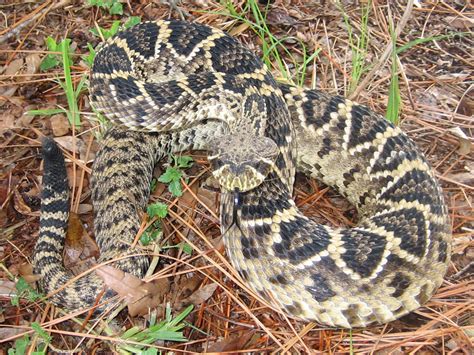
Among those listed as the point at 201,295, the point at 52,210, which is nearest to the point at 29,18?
the point at 52,210

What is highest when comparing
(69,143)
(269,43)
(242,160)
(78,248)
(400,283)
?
(242,160)

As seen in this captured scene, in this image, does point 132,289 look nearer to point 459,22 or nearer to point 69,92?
point 69,92

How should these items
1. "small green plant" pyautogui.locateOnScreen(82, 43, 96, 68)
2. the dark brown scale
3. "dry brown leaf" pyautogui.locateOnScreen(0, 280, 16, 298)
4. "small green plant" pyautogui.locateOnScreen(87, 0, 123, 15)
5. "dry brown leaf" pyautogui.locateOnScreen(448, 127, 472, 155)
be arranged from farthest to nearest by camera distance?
"small green plant" pyautogui.locateOnScreen(87, 0, 123, 15)
"small green plant" pyautogui.locateOnScreen(82, 43, 96, 68)
"dry brown leaf" pyautogui.locateOnScreen(448, 127, 472, 155)
"dry brown leaf" pyautogui.locateOnScreen(0, 280, 16, 298)
the dark brown scale

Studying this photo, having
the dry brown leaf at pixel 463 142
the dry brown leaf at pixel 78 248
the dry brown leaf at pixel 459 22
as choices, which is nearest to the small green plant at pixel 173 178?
the dry brown leaf at pixel 78 248

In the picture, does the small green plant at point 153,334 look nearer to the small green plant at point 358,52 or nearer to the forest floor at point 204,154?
the forest floor at point 204,154

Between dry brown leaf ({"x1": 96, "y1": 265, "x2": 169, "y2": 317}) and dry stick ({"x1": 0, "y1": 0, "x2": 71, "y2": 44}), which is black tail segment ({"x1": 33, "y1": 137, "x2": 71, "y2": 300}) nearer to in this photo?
dry brown leaf ({"x1": 96, "y1": 265, "x2": 169, "y2": 317})

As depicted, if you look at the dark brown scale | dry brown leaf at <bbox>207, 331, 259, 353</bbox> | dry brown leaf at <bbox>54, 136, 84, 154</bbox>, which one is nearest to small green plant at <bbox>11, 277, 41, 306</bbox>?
dry brown leaf at <bbox>207, 331, 259, 353</bbox>

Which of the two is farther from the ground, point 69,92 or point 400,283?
point 69,92

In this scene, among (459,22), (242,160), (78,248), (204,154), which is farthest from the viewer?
(459,22)
